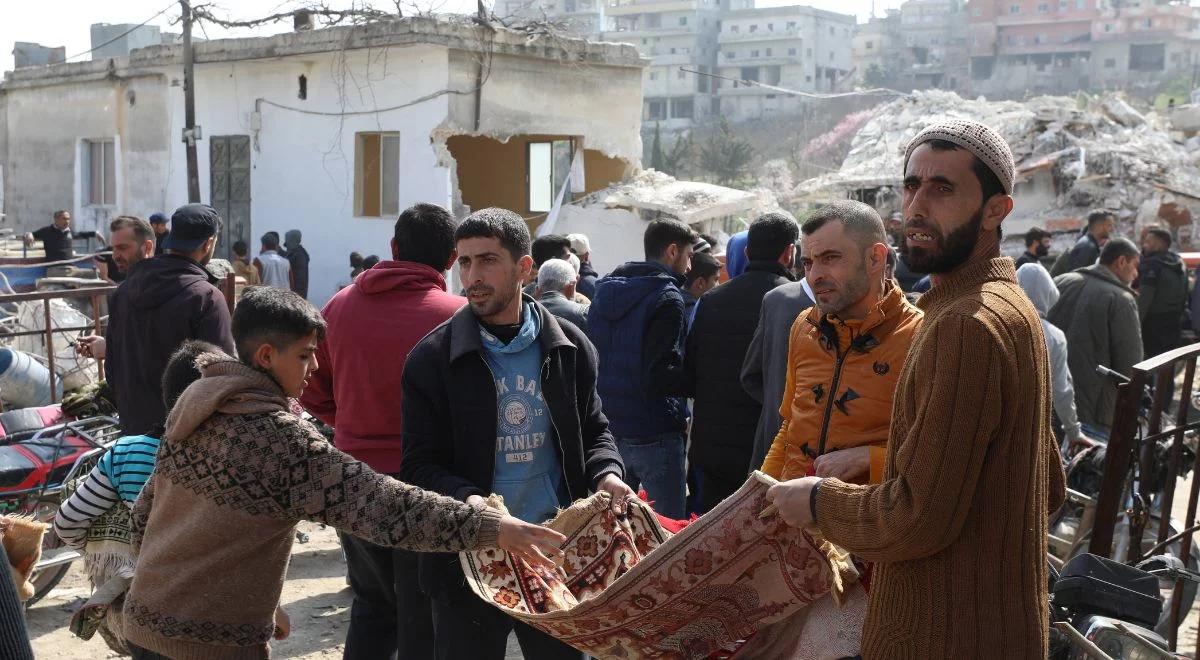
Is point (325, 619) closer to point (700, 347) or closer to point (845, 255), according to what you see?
point (700, 347)

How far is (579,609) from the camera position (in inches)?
120

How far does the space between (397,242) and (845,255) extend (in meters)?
1.88

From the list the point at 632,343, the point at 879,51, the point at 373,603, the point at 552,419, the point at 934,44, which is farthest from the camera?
the point at 879,51

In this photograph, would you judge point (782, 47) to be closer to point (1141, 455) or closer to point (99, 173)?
point (99, 173)

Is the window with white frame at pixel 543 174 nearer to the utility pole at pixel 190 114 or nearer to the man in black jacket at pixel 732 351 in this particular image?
the utility pole at pixel 190 114

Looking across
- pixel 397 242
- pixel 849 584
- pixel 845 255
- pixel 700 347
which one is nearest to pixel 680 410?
pixel 700 347

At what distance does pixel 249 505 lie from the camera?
9.77 ft

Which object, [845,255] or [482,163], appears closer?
[845,255]

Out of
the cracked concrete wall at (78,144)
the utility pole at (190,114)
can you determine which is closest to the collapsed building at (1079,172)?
the utility pole at (190,114)

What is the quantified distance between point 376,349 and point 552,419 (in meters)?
0.95

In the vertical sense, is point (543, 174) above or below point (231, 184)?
above

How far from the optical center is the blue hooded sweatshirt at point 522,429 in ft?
11.9

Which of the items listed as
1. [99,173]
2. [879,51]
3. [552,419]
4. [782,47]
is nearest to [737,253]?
[552,419]

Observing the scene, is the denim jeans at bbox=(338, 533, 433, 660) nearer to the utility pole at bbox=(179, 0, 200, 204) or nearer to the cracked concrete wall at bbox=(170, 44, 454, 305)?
the cracked concrete wall at bbox=(170, 44, 454, 305)
